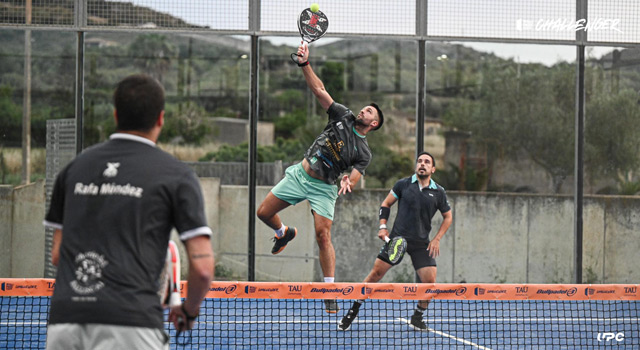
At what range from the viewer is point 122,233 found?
11.1 feet

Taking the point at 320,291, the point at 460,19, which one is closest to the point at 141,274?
the point at 320,291

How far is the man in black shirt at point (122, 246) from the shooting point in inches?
133

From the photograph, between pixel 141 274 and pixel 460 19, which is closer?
pixel 141 274

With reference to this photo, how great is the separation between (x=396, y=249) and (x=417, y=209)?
745 millimetres

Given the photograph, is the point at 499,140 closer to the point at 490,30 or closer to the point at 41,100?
the point at 490,30

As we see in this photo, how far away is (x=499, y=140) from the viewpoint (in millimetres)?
13641

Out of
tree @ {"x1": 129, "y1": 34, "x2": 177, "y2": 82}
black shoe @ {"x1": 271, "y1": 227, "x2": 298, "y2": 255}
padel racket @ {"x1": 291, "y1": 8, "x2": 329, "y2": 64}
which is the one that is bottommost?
black shoe @ {"x1": 271, "y1": 227, "x2": 298, "y2": 255}

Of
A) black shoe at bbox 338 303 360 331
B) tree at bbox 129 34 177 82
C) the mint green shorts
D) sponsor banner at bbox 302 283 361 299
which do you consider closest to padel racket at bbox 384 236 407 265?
black shoe at bbox 338 303 360 331

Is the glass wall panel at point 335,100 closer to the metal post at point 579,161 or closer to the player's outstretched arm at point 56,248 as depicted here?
the metal post at point 579,161

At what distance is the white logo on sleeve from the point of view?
3.45 meters

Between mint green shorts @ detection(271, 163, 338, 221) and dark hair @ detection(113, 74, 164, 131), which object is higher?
dark hair @ detection(113, 74, 164, 131)

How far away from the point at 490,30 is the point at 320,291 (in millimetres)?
6895

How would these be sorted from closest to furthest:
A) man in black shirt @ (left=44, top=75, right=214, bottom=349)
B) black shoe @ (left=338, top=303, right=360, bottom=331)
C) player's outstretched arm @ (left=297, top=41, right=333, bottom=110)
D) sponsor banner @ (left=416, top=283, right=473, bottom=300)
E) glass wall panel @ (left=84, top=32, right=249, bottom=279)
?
man in black shirt @ (left=44, top=75, right=214, bottom=349) < sponsor banner @ (left=416, top=283, right=473, bottom=300) < player's outstretched arm @ (left=297, top=41, right=333, bottom=110) < black shoe @ (left=338, top=303, right=360, bottom=331) < glass wall panel @ (left=84, top=32, right=249, bottom=279)

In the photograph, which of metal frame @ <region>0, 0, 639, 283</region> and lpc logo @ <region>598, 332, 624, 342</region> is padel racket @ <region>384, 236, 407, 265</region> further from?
metal frame @ <region>0, 0, 639, 283</region>
